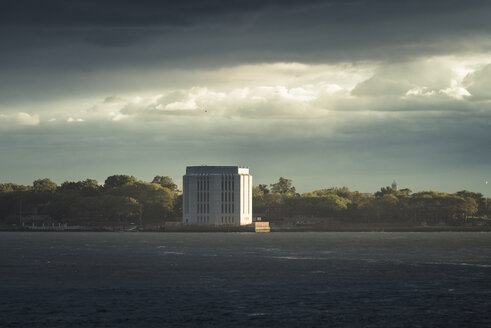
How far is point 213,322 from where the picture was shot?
69938mm

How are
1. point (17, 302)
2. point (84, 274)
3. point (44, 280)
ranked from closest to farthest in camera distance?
point (17, 302), point (44, 280), point (84, 274)

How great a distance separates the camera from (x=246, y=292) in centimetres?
→ 9062

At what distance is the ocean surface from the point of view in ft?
234

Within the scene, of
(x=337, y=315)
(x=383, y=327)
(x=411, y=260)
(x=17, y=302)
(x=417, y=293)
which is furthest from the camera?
(x=411, y=260)

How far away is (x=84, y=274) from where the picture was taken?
114 metres

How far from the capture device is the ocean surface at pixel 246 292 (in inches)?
2813

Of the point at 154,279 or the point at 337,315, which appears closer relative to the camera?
the point at 337,315

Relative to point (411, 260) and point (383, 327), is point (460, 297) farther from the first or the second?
point (411, 260)

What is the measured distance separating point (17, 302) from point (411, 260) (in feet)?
262

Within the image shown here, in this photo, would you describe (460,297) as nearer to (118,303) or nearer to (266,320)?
(266,320)

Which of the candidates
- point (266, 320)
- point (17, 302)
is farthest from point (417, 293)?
point (17, 302)

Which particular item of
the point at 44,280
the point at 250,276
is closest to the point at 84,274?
the point at 44,280

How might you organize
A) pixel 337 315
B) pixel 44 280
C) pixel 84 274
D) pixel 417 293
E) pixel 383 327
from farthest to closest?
pixel 84 274 → pixel 44 280 → pixel 417 293 → pixel 337 315 → pixel 383 327

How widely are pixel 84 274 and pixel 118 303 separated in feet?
111
